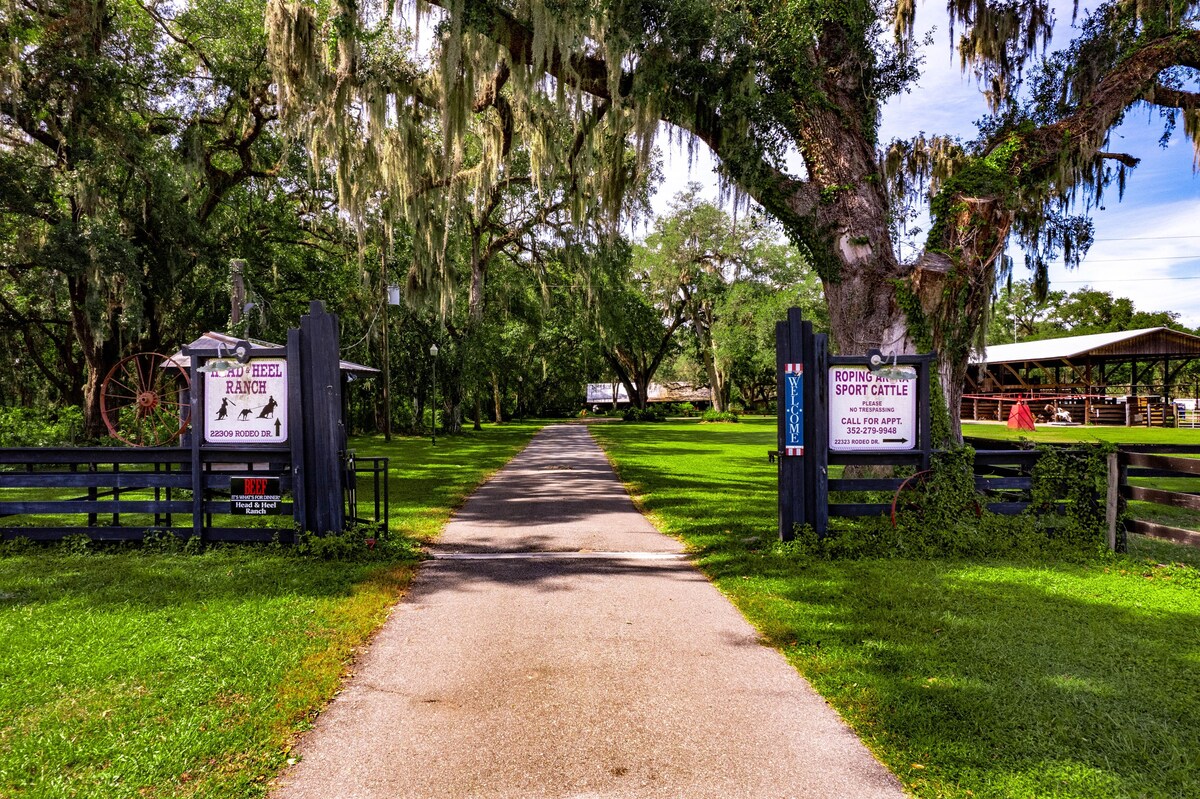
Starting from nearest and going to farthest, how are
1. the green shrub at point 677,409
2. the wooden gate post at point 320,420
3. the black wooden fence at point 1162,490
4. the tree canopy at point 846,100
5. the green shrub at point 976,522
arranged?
the black wooden fence at point 1162,490
the wooden gate post at point 320,420
the green shrub at point 976,522
the tree canopy at point 846,100
the green shrub at point 677,409

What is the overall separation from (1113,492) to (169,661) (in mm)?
8493

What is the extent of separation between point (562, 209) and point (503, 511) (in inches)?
722

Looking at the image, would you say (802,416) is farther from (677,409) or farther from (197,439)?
(677,409)

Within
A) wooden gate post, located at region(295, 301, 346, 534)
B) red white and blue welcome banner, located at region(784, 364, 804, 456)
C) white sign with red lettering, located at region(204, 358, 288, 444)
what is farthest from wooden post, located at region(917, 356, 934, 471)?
white sign with red lettering, located at region(204, 358, 288, 444)

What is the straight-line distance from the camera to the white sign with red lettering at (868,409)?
7.00 m

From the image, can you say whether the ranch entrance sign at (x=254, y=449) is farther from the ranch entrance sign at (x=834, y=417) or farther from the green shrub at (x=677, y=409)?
the green shrub at (x=677, y=409)

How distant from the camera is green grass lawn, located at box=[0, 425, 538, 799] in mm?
2883

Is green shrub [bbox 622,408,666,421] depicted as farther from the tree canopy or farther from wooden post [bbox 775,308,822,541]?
wooden post [bbox 775,308,822,541]

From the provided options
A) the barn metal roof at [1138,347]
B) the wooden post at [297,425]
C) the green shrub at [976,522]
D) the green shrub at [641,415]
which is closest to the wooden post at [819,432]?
the green shrub at [976,522]

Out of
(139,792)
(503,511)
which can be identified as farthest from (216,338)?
(139,792)

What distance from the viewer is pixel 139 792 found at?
2.68 meters

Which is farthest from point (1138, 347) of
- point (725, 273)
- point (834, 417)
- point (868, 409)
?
point (834, 417)

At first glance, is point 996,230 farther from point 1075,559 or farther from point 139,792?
point 139,792

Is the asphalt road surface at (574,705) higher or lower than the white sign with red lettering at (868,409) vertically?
lower
